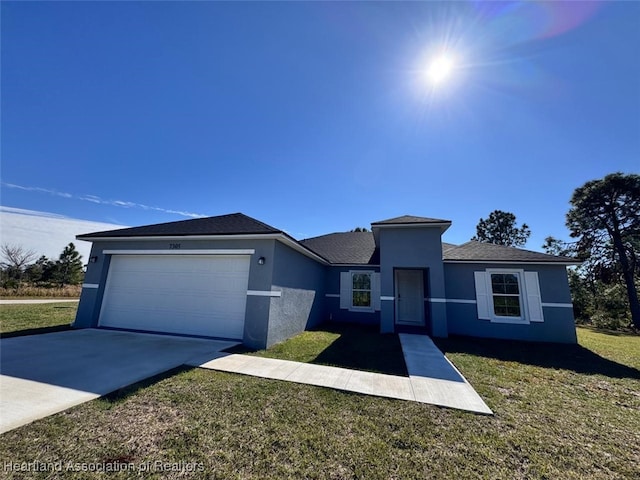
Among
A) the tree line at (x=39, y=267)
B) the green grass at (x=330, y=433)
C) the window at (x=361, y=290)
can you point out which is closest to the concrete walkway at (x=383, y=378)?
the green grass at (x=330, y=433)

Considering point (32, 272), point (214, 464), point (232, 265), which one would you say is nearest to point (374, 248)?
point (232, 265)

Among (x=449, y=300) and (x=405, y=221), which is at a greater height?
(x=405, y=221)

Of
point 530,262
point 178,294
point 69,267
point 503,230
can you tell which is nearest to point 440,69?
point 530,262

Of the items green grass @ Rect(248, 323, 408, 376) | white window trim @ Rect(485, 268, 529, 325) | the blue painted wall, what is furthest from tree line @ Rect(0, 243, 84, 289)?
white window trim @ Rect(485, 268, 529, 325)

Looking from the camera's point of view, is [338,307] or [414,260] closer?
[414,260]

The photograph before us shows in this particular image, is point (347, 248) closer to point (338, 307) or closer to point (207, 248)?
point (338, 307)

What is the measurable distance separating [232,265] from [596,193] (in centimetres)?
2428

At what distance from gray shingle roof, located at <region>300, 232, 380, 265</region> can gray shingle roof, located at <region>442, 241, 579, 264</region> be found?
3.56 meters

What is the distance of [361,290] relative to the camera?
12344 mm

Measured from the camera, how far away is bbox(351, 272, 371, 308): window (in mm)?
12180

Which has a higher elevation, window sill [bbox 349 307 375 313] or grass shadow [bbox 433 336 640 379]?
window sill [bbox 349 307 375 313]

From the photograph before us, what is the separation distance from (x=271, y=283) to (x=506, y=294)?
9413mm

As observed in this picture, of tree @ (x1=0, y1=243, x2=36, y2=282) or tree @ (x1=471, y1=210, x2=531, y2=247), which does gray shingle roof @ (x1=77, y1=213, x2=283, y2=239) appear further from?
tree @ (x1=0, y1=243, x2=36, y2=282)

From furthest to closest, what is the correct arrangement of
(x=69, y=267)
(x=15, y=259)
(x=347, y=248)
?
(x=69, y=267), (x=15, y=259), (x=347, y=248)
